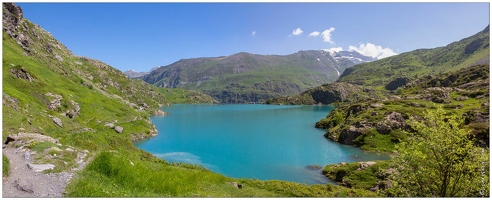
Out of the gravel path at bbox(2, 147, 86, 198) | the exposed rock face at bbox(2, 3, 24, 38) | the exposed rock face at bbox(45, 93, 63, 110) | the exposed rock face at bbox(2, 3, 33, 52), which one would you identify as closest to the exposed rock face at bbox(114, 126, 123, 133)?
the exposed rock face at bbox(45, 93, 63, 110)

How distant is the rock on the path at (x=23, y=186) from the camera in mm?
17750

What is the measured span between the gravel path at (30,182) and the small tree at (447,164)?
29759 mm

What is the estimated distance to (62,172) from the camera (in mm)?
21297

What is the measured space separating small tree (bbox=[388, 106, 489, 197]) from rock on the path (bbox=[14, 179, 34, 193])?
31.1m

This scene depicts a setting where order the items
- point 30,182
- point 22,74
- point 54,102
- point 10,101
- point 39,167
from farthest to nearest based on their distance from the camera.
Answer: point 54,102 < point 22,74 < point 10,101 < point 39,167 < point 30,182

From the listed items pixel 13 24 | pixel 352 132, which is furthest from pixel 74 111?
pixel 352 132

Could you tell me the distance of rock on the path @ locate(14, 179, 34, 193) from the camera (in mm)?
17750

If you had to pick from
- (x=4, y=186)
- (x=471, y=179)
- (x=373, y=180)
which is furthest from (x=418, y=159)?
(x=4, y=186)

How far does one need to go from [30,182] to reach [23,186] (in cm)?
85

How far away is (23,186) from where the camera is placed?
18016 mm

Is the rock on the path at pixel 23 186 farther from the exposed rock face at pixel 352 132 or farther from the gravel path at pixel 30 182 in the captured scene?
the exposed rock face at pixel 352 132

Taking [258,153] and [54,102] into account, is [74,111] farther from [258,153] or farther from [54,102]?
[258,153]

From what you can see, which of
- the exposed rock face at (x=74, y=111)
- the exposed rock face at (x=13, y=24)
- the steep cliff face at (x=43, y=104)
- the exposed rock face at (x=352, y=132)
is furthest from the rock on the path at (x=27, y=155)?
the exposed rock face at (x=13, y=24)

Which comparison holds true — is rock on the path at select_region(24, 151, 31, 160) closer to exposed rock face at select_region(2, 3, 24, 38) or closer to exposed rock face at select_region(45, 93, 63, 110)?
exposed rock face at select_region(45, 93, 63, 110)
